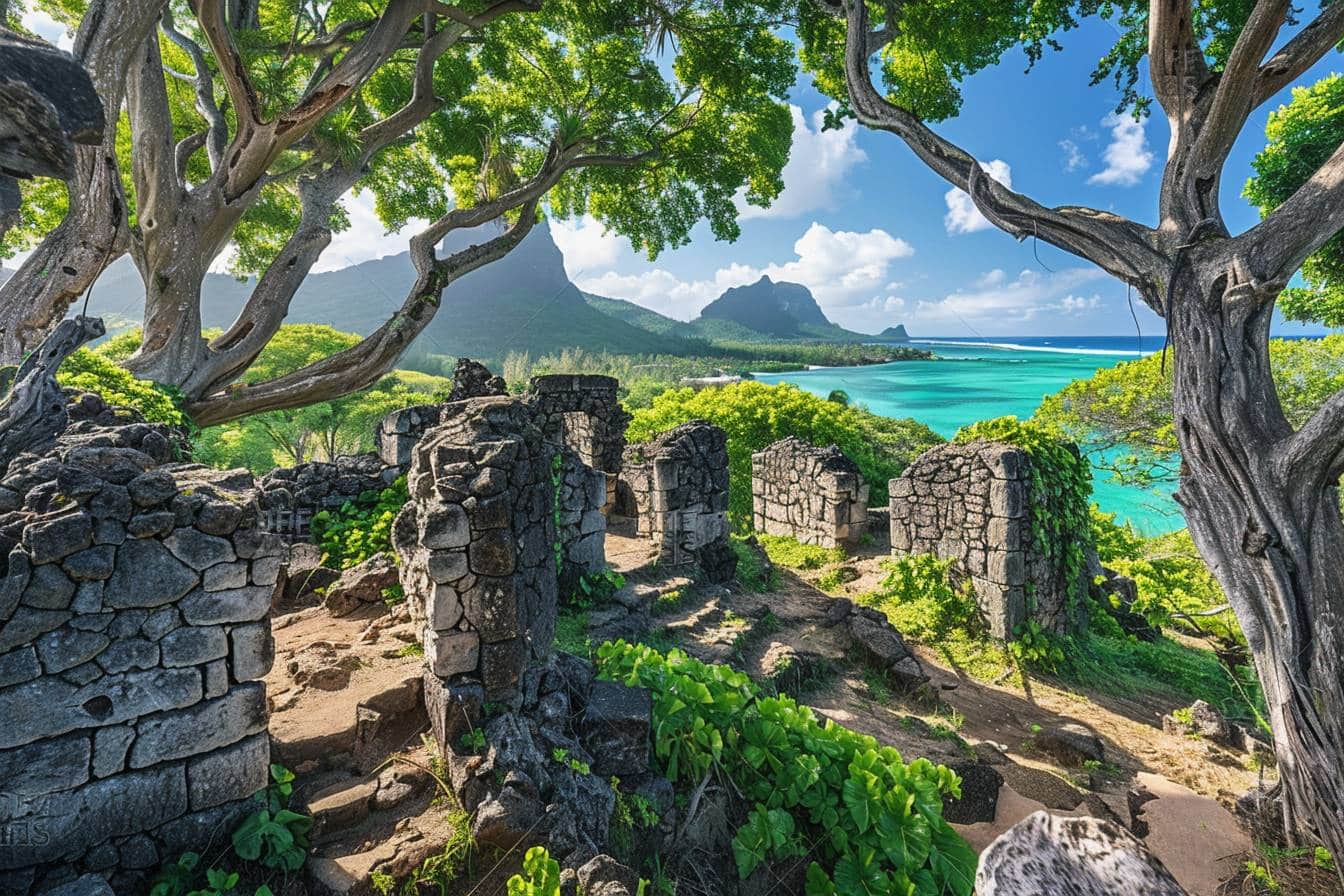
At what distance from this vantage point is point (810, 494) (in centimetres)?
1259

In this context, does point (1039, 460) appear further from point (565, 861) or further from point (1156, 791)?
point (565, 861)

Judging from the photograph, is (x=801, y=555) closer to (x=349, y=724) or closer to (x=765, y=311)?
(x=349, y=724)

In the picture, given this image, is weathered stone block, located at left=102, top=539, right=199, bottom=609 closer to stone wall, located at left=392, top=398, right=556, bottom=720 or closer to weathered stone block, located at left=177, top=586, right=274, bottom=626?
weathered stone block, located at left=177, top=586, right=274, bottom=626

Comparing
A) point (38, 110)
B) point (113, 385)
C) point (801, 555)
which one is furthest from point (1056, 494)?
point (113, 385)

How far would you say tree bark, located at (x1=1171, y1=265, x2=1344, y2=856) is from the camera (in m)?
3.62

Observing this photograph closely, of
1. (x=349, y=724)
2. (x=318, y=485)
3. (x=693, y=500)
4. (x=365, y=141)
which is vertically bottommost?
(x=349, y=724)

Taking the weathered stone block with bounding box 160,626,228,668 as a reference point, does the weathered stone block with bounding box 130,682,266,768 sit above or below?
below

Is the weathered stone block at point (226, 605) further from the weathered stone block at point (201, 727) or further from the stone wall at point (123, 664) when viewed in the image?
the weathered stone block at point (201, 727)

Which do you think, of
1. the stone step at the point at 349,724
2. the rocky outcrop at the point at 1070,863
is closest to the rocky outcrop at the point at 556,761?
the stone step at the point at 349,724

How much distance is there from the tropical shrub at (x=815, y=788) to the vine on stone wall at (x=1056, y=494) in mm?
5440

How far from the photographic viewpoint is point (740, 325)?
99.2m

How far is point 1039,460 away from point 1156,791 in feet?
15.0

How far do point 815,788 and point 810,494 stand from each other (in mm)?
8834

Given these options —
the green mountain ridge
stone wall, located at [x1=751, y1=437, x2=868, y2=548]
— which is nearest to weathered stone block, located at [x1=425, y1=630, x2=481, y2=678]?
stone wall, located at [x1=751, y1=437, x2=868, y2=548]
